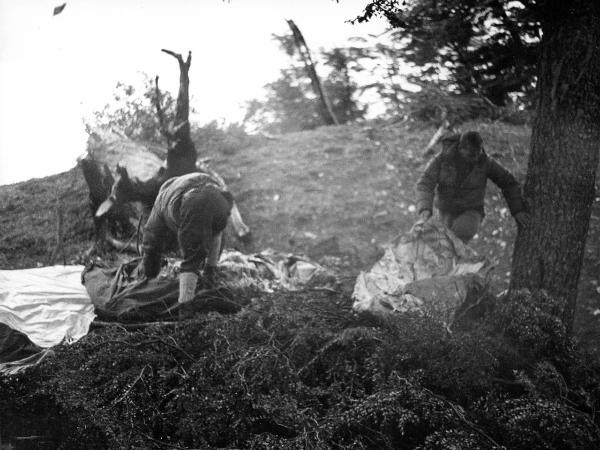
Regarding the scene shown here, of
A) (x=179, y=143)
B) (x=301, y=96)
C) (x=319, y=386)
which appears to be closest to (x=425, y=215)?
(x=319, y=386)

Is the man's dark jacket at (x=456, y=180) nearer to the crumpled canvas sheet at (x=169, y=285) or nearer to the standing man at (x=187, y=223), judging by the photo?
the crumpled canvas sheet at (x=169, y=285)

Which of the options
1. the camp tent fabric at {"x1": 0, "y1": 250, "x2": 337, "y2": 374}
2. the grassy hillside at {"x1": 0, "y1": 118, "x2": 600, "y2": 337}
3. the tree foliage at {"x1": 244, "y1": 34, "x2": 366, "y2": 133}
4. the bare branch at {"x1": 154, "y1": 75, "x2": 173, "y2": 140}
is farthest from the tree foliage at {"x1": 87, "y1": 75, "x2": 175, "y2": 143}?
the tree foliage at {"x1": 244, "y1": 34, "x2": 366, "y2": 133}

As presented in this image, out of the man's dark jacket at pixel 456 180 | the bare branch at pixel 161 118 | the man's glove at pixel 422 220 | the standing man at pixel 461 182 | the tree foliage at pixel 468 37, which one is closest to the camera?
the tree foliage at pixel 468 37

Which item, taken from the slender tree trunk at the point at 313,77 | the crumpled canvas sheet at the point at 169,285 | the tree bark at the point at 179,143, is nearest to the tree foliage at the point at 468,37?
the slender tree trunk at the point at 313,77

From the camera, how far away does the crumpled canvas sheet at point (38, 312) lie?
305 cm

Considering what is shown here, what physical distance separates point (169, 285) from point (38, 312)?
3.19ft

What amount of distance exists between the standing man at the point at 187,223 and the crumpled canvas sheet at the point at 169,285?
15 centimetres

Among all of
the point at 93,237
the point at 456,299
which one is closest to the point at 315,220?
the point at 93,237

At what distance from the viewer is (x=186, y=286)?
135 inches

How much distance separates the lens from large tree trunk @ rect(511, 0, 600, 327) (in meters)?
3.12

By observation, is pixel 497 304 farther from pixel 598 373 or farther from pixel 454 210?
pixel 454 210

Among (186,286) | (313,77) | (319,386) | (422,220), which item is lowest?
(319,386)

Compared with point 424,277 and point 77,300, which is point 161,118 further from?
point 424,277

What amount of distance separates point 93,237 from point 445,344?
3762 mm
